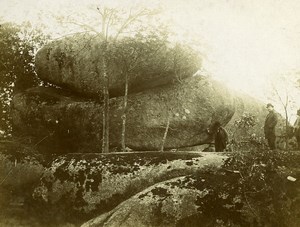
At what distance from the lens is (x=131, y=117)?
16703 millimetres

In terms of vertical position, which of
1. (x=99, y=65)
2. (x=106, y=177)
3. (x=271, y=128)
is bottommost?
(x=106, y=177)

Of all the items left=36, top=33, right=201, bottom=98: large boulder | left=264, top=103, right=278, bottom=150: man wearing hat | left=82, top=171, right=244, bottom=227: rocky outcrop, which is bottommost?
left=82, top=171, right=244, bottom=227: rocky outcrop

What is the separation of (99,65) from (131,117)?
2816mm

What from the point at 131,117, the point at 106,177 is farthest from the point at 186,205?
the point at 131,117

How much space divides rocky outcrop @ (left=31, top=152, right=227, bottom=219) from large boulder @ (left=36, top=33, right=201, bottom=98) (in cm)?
668

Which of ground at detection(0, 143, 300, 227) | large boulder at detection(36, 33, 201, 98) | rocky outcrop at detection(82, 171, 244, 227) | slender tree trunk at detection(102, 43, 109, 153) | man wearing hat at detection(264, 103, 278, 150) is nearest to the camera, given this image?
ground at detection(0, 143, 300, 227)

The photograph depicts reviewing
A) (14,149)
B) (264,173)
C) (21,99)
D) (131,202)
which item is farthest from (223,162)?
(21,99)

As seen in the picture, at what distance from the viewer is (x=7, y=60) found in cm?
1717

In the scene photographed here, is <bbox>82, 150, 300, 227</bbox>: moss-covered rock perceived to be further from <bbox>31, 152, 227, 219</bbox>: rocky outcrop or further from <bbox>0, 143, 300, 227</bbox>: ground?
<bbox>31, 152, 227, 219</bbox>: rocky outcrop

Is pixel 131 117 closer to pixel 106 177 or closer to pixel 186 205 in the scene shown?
pixel 106 177

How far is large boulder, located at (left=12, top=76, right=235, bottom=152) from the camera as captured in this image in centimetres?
1639

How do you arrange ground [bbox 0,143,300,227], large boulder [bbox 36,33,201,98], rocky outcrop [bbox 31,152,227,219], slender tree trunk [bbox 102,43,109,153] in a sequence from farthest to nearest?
large boulder [bbox 36,33,201,98] < slender tree trunk [bbox 102,43,109,153] < rocky outcrop [bbox 31,152,227,219] < ground [bbox 0,143,300,227]

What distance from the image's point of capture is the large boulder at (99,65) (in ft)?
55.6

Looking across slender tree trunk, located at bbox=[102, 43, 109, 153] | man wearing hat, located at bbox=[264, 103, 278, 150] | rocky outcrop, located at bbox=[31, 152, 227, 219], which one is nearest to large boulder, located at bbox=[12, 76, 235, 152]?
slender tree trunk, located at bbox=[102, 43, 109, 153]
